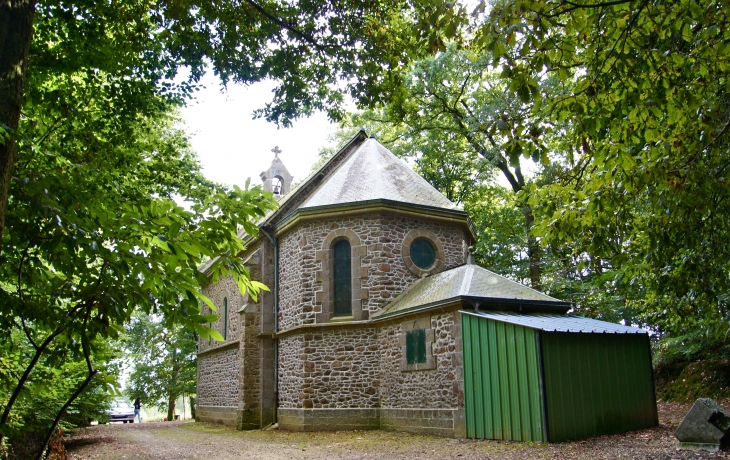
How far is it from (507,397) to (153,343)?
30042 mm

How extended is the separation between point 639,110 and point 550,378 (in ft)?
21.4

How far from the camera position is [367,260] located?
15844 millimetres

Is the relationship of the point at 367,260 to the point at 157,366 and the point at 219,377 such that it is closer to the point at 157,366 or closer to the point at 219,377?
the point at 219,377

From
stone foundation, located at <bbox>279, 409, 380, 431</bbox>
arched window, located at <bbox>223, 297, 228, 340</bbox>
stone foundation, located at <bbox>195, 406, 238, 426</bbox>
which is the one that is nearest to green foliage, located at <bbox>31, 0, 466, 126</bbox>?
stone foundation, located at <bbox>279, 409, 380, 431</bbox>

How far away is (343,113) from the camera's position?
955 centimetres

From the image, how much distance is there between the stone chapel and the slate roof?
0.04 metres

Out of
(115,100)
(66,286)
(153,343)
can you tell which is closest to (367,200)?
(115,100)

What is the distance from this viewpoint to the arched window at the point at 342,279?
16.0 meters

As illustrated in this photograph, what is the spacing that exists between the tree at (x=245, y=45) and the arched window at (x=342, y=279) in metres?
7.40

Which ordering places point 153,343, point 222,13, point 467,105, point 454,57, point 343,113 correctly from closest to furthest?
point 222,13 < point 343,113 < point 454,57 < point 467,105 < point 153,343

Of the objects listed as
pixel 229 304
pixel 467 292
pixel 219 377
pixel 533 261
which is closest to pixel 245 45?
pixel 467 292

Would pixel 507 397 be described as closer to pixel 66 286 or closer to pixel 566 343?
pixel 566 343

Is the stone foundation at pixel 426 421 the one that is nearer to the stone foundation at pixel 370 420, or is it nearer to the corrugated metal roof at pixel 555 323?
the stone foundation at pixel 370 420

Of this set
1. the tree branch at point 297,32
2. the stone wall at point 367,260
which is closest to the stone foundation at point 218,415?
the stone wall at point 367,260
